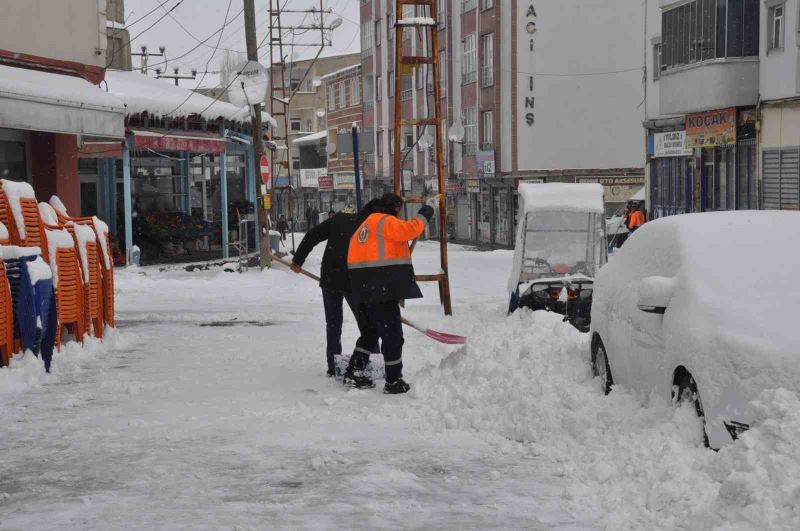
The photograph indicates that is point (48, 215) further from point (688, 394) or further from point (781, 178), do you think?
point (781, 178)

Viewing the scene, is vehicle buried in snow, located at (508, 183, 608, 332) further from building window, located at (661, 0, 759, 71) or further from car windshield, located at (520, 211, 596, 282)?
building window, located at (661, 0, 759, 71)

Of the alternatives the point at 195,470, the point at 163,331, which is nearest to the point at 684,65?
the point at 163,331

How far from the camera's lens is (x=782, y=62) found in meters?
25.6

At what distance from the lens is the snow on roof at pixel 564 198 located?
16.2 metres

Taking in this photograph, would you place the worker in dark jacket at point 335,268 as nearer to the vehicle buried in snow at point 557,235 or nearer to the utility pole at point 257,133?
the vehicle buried in snow at point 557,235

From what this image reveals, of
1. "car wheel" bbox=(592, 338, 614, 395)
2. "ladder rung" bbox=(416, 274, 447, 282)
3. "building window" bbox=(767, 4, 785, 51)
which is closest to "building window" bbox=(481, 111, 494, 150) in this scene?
"building window" bbox=(767, 4, 785, 51)

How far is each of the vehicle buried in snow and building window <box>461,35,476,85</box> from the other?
31.8 meters

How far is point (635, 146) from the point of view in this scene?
43.9 m

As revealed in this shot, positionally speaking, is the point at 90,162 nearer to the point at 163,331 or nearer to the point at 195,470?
the point at 163,331

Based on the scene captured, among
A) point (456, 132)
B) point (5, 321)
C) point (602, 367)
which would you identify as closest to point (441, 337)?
point (602, 367)

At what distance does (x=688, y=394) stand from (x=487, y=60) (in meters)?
41.2

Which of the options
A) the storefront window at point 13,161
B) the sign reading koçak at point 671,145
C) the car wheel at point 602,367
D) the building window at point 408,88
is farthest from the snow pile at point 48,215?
the building window at point 408,88

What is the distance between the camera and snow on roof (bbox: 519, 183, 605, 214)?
16203mm

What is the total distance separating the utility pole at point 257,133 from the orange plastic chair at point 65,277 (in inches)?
489
